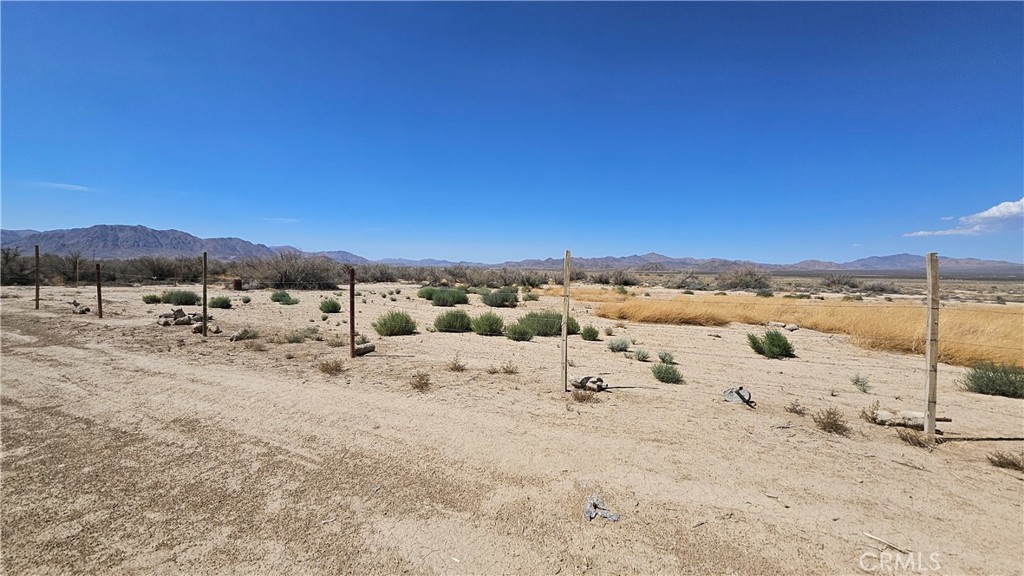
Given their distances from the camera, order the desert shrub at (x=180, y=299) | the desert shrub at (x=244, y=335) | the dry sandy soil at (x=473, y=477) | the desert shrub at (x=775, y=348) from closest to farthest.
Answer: the dry sandy soil at (x=473, y=477) < the desert shrub at (x=775, y=348) < the desert shrub at (x=244, y=335) < the desert shrub at (x=180, y=299)

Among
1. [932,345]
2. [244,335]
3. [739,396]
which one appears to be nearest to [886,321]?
[932,345]

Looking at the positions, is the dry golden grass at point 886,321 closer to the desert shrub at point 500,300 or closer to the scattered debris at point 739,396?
the desert shrub at point 500,300

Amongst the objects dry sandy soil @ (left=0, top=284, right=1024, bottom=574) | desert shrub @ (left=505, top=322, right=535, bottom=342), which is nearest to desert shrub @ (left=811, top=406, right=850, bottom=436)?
dry sandy soil @ (left=0, top=284, right=1024, bottom=574)

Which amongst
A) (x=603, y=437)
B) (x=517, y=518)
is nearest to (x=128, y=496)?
(x=517, y=518)

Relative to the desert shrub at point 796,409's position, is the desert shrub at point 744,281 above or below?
above

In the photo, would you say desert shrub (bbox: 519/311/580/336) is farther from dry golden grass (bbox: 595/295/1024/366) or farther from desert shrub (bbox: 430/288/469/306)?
desert shrub (bbox: 430/288/469/306)

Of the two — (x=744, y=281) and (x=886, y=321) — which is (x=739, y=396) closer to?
(x=886, y=321)

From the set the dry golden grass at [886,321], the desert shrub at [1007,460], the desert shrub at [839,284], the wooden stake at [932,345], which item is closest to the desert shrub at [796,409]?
the wooden stake at [932,345]
